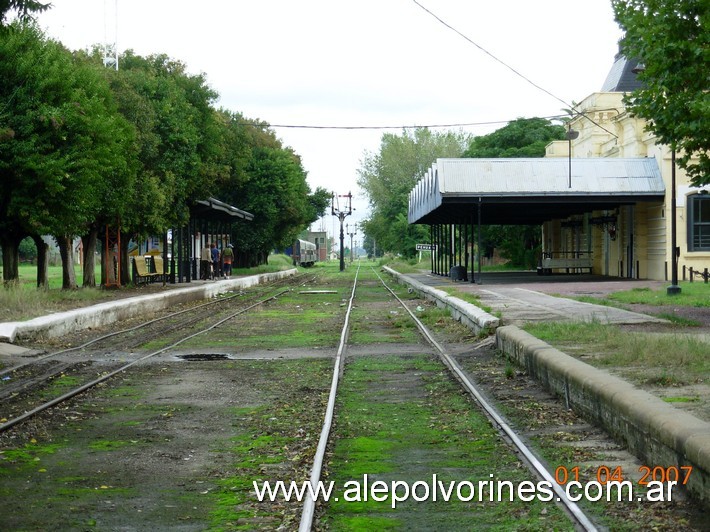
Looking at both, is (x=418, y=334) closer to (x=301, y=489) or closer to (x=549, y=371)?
(x=549, y=371)

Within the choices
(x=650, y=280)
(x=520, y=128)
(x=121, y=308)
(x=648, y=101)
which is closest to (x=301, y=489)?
(x=648, y=101)

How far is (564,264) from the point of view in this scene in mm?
46156

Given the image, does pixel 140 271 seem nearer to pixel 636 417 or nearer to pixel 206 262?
pixel 206 262

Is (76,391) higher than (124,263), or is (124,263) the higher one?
(124,263)

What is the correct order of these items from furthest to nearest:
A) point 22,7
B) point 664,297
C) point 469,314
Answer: point 664,297 < point 469,314 < point 22,7

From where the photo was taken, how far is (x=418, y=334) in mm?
18766

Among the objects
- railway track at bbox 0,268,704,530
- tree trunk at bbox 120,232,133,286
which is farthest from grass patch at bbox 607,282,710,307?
tree trunk at bbox 120,232,133,286

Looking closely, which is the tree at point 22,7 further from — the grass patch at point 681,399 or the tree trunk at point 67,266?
the tree trunk at point 67,266

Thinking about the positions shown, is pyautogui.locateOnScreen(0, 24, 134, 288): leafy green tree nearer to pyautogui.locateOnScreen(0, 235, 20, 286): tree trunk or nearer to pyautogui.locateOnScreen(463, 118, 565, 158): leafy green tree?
pyautogui.locateOnScreen(0, 235, 20, 286): tree trunk

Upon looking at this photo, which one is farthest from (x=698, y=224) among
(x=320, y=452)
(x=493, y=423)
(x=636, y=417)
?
(x=320, y=452)

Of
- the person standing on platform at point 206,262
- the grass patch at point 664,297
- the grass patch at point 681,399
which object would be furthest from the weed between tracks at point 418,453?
the person standing on platform at point 206,262

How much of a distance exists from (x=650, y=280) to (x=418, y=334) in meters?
23.0

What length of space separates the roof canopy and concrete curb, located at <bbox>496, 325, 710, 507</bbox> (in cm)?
2473

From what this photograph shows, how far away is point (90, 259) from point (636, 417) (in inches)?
1146
